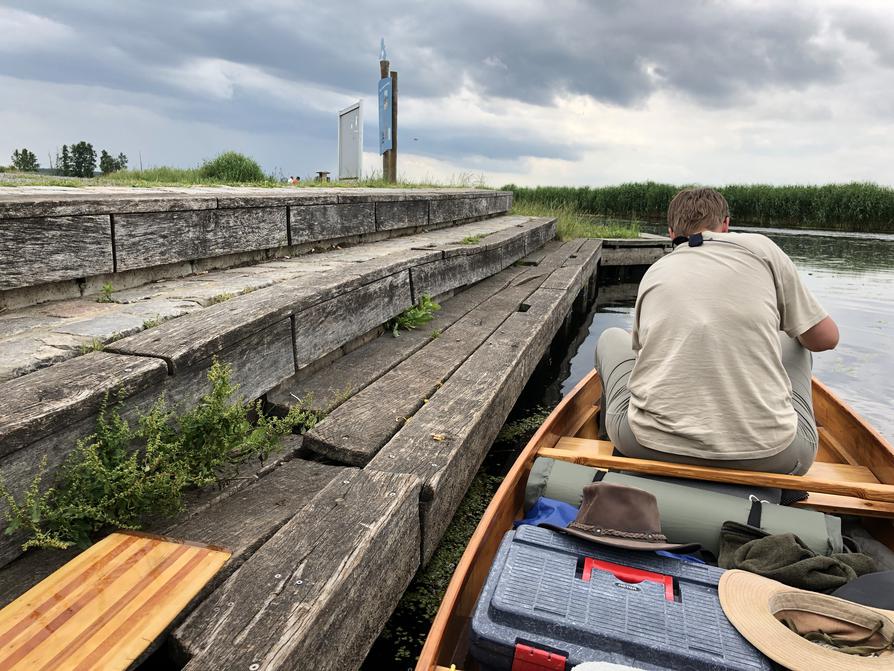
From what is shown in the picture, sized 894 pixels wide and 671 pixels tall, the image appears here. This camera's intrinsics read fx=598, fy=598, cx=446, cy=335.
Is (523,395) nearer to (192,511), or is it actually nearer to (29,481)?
(192,511)

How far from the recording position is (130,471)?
6.78ft

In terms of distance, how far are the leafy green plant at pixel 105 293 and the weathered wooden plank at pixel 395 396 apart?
1463 mm

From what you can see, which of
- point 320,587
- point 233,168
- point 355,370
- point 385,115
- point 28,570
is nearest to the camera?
point 320,587

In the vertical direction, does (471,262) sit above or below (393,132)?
below

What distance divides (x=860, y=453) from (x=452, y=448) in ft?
8.48

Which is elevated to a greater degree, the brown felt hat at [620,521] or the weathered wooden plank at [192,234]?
the weathered wooden plank at [192,234]

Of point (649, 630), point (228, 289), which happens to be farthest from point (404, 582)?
point (228, 289)

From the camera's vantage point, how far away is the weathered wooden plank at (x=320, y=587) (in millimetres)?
1600

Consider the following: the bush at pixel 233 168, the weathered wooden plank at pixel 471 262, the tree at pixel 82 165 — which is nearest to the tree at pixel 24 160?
the tree at pixel 82 165

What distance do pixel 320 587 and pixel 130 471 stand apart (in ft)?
2.66

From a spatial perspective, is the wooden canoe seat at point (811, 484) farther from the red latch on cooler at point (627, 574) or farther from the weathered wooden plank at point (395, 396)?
the weathered wooden plank at point (395, 396)

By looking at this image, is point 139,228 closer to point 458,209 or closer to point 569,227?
point 458,209

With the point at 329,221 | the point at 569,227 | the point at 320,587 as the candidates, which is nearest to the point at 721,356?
the point at 320,587

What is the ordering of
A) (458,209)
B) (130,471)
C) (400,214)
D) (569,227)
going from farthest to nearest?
(569,227), (458,209), (400,214), (130,471)
